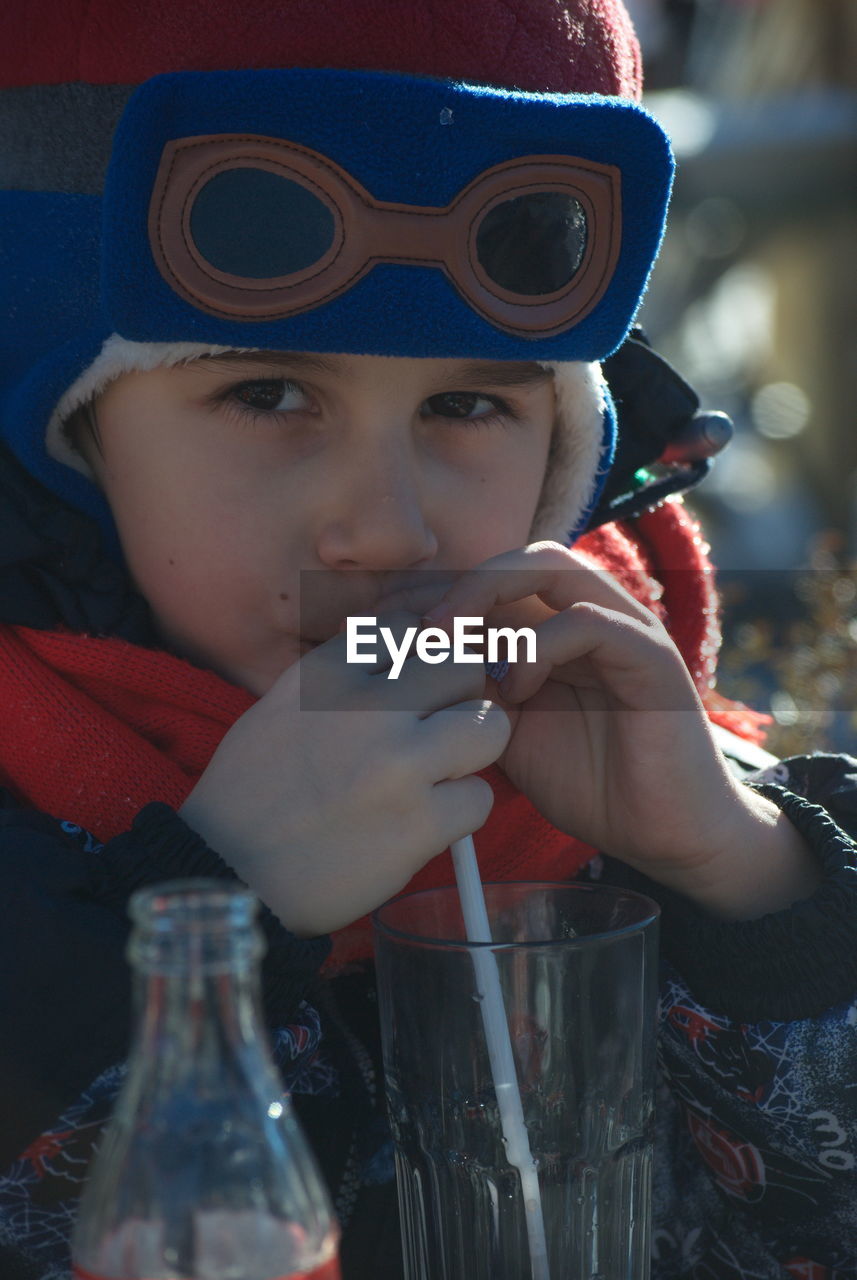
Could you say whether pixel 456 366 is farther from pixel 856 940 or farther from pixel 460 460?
pixel 856 940

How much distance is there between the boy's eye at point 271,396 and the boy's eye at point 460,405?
4.7 inches

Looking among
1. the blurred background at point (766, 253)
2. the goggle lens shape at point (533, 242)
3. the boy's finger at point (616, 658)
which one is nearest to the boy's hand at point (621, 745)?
the boy's finger at point (616, 658)

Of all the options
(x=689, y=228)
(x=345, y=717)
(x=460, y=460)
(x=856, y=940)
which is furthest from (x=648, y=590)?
(x=689, y=228)

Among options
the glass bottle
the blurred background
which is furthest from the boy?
the blurred background

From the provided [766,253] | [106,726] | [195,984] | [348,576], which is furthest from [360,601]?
[766,253]

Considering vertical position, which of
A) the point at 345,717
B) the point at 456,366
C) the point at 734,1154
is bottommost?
the point at 734,1154

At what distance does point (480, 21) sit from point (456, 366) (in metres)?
0.28

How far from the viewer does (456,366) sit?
1331 mm

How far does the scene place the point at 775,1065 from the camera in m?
1.29

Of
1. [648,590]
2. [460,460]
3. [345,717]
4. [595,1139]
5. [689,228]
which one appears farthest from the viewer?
[689,228]

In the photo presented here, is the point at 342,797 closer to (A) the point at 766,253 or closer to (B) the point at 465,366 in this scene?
(B) the point at 465,366

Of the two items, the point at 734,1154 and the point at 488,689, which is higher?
the point at 488,689
